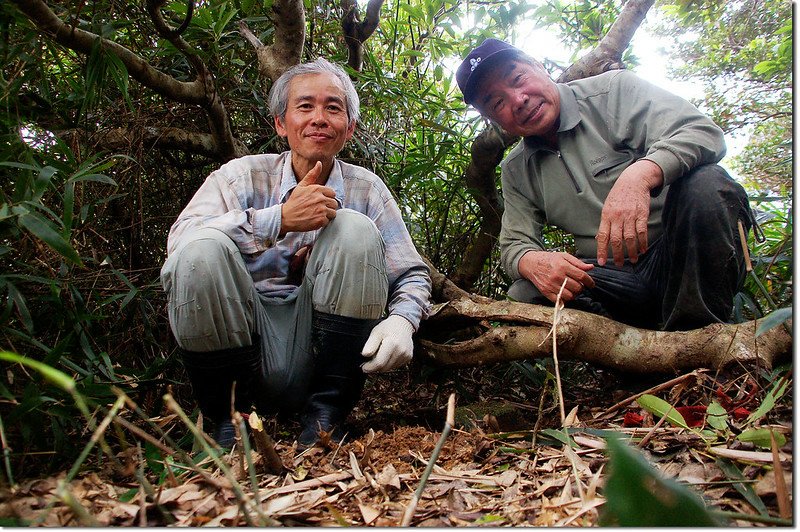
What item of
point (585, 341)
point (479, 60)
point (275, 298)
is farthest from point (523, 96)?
point (275, 298)

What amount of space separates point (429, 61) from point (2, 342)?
255 cm

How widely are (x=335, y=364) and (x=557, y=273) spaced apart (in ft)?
2.70

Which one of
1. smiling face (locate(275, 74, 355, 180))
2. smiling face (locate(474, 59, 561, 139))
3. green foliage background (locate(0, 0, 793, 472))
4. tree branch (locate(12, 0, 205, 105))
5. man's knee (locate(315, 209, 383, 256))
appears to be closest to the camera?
green foliage background (locate(0, 0, 793, 472))

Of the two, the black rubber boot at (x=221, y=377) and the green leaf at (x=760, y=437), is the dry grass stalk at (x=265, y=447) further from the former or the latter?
the green leaf at (x=760, y=437)

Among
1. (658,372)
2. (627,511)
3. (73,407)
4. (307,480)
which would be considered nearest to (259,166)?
(73,407)

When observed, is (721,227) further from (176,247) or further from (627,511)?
(176,247)

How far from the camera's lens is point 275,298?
1.76 m

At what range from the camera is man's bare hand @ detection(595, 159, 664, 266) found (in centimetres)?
166

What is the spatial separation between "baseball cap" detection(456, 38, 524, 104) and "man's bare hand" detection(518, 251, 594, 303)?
735 millimetres

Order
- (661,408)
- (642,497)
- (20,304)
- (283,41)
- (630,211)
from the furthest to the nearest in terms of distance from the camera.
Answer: (283,41) → (630,211) → (20,304) → (661,408) → (642,497)

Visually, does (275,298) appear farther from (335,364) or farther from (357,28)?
(357,28)

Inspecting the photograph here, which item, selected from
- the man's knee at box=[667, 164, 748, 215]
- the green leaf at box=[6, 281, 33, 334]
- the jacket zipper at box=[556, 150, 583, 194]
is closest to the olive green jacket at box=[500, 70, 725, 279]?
the jacket zipper at box=[556, 150, 583, 194]

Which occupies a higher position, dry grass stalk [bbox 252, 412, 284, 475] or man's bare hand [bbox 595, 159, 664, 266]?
man's bare hand [bbox 595, 159, 664, 266]

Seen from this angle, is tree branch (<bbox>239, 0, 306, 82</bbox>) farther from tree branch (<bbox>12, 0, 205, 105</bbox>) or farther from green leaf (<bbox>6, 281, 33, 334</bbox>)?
green leaf (<bbox>6, 281, 33, 334</bbox>)
